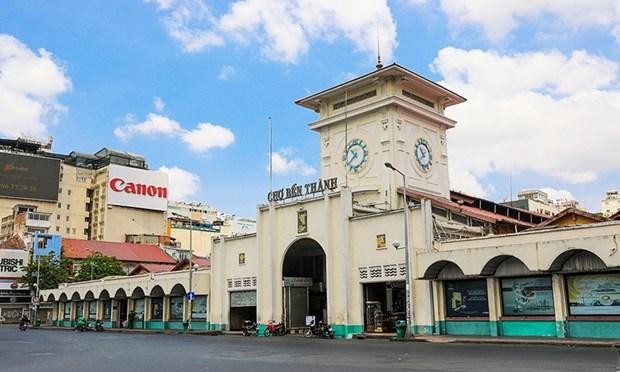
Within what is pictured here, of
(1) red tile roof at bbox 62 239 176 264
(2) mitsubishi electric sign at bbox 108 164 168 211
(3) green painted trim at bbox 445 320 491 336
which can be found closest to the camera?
(3) green painted trim at bbox 445 320 491 336

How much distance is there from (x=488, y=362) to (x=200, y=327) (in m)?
33.9

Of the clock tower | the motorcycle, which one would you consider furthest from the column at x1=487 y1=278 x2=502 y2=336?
the motorcycle

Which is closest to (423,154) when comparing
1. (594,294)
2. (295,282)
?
(295,282)

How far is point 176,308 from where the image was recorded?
5084cm

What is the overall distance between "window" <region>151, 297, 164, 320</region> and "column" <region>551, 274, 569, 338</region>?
Answer: 34.7 m

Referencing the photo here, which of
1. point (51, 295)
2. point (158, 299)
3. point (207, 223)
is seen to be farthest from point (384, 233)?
point (207, 223)

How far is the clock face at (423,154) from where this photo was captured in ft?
148

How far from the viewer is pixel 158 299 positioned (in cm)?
5347

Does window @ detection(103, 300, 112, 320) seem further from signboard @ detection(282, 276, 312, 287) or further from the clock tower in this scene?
the clock tower

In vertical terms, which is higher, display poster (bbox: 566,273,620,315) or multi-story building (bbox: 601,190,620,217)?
multi-story building (bbox: 601,190,620,217)

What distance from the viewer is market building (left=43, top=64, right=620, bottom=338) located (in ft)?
87.2

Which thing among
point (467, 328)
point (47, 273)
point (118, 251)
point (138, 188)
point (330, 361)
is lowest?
point (330, 361)

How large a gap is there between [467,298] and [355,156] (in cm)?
1747

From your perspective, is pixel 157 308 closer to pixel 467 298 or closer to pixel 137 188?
pixel 467 298
